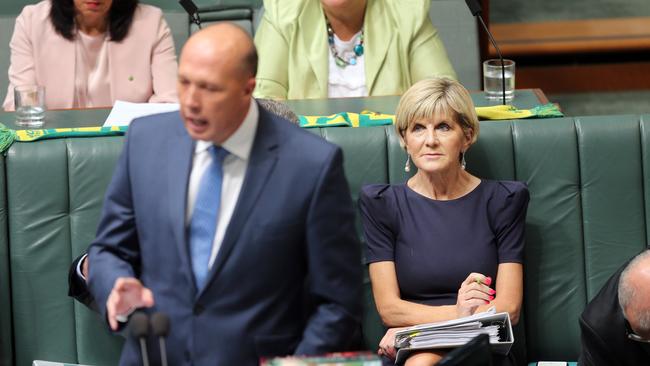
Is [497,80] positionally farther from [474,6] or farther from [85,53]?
[85,53]

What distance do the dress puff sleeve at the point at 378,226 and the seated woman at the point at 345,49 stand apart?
3.17 feet

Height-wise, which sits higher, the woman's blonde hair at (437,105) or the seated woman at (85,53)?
the seated woman at (85,53)

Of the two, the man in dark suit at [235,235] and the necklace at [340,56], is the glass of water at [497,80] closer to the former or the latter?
the necklace at [340,56]

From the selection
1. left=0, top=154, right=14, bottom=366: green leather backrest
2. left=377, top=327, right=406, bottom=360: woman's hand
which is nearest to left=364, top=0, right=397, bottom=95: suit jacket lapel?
left=377, top=327, right=406, bottom=360: woman's hand

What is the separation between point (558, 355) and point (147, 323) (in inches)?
62.5

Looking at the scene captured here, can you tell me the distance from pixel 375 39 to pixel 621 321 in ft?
5.31

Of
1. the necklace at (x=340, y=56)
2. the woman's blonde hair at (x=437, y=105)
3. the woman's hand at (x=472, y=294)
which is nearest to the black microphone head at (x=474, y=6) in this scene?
the necklace at (x=340, y=56)

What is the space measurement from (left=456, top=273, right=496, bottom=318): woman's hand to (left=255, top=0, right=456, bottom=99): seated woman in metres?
1.18

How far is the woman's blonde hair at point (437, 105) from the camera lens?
3027mm

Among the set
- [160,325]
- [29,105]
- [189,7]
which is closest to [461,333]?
[160,325]

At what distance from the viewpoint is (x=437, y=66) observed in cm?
404

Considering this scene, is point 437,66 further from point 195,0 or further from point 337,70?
point 195,0

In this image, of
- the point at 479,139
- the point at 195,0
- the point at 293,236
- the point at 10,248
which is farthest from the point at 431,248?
the point at 195,0

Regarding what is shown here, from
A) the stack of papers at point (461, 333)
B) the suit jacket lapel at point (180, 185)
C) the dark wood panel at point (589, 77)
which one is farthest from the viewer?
the dark wood panel at point (589, 77)
